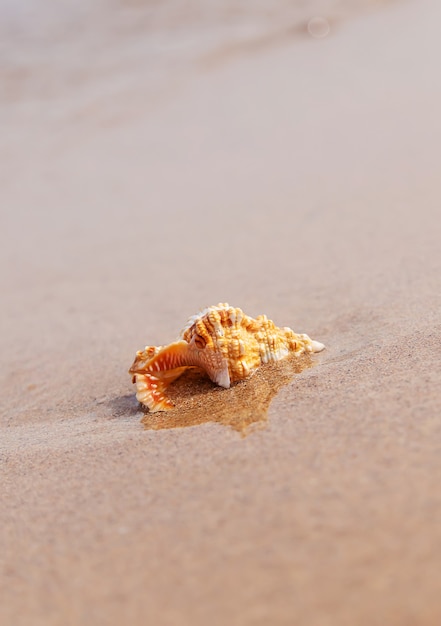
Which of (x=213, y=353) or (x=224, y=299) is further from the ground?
(x=224, y=299)

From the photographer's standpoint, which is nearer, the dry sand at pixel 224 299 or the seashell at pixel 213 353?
the dry sand at pixel 224 299

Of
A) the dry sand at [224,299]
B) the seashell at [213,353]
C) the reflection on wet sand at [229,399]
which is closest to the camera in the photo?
the dry sand at [224,299]

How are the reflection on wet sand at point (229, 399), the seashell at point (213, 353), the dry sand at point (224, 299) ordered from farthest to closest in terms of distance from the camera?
the seashell at point (213, 353), the reflection on wet sand at point (229, 399), the dry sand at point (224, 299)

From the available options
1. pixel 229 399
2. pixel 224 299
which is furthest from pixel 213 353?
pixel 224 299

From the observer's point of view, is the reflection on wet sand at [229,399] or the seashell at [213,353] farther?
the seashell at [213,353]

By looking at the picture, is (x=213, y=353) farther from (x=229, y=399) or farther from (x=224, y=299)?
(x=224, y=299)

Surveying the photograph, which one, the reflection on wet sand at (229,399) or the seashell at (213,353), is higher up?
the seashell at (213,353)
